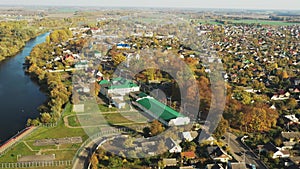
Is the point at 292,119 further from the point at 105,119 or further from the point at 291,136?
the point at 105,119

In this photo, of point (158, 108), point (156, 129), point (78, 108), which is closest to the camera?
point (156, 129)

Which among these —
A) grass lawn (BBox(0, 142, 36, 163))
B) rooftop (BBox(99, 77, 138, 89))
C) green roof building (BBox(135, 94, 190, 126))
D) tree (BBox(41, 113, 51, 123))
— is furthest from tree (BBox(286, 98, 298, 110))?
grass lawn (BBox(0, 142, 36, 163))

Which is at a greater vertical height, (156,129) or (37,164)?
(156,129)

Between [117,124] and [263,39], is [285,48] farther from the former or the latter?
[117,124]

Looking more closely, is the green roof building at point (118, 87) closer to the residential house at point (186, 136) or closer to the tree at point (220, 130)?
the residential house at point (186, 136)

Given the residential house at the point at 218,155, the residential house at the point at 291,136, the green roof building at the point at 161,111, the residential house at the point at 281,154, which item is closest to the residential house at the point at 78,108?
the green roof building at the point at 161,111

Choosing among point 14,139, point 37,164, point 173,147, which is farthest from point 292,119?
point 14,139

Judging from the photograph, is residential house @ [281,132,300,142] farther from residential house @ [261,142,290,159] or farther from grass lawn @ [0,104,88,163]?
grass lawn @ [0,104,88,163]
